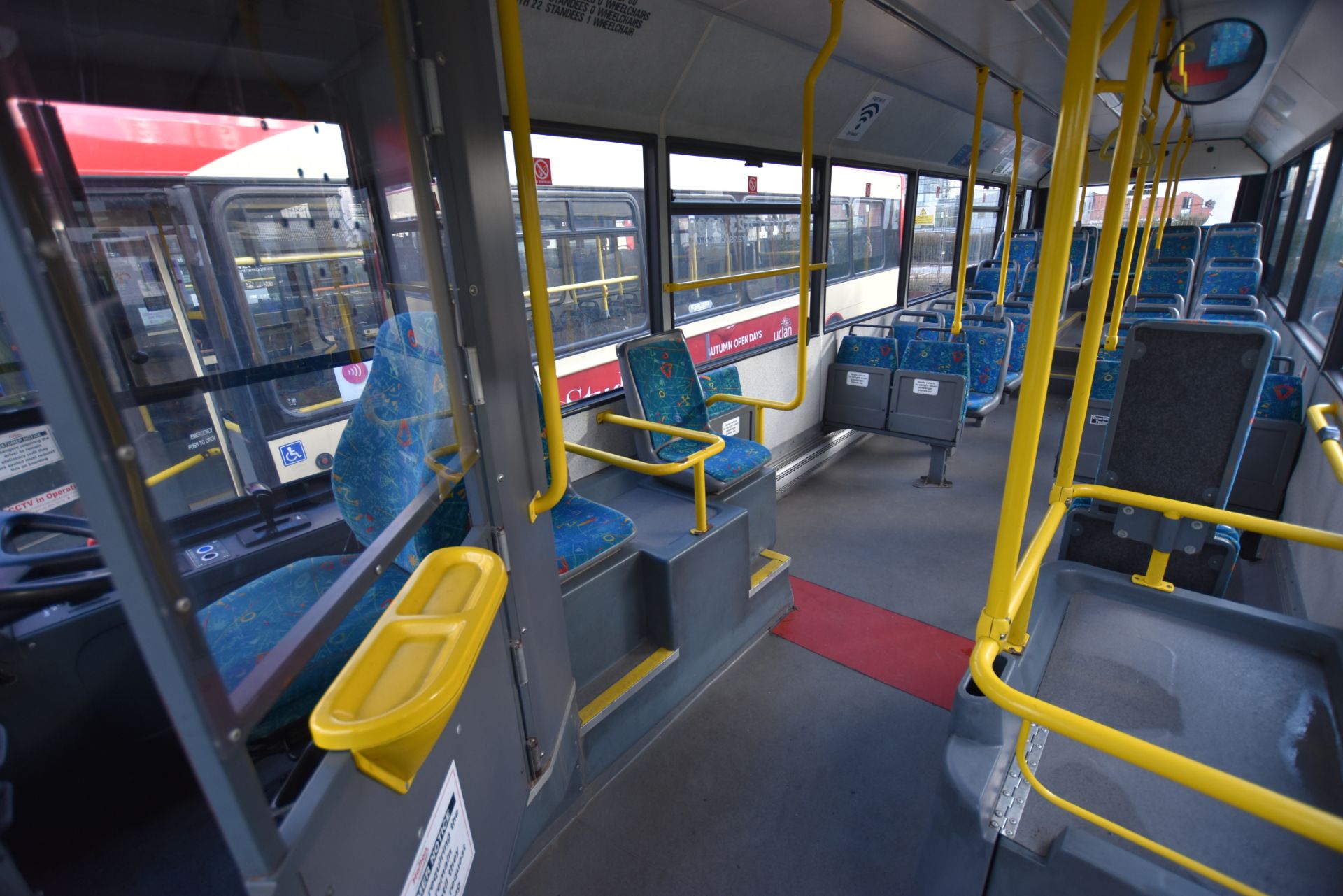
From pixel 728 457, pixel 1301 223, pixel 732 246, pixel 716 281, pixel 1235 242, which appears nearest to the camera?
pixel 728 457

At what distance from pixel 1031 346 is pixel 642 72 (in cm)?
267

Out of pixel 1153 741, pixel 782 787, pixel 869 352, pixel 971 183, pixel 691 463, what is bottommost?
pixel 782 787

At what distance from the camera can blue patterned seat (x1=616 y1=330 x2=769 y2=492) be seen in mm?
3262

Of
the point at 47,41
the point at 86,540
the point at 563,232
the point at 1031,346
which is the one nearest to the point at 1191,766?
the point at 1031,346

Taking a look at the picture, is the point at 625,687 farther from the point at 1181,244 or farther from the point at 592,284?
the point at 1181,244

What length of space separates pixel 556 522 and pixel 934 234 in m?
7.08

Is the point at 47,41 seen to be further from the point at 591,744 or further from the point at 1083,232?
the point at 1083,232

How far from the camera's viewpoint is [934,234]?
770cm

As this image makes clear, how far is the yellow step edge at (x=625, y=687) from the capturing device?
2293 millimetres

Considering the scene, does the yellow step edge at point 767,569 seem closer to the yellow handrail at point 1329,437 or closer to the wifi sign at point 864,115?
the yellow handrail at point 1329,437

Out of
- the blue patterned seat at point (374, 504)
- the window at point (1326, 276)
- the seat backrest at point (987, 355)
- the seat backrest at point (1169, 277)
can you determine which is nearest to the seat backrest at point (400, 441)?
the blue patterned seat at point (374, 504)

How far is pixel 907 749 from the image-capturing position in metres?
2.44

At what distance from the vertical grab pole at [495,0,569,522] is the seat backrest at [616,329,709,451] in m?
1.84

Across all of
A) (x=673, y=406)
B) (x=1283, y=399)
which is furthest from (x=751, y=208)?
(x=1283, y=399)
